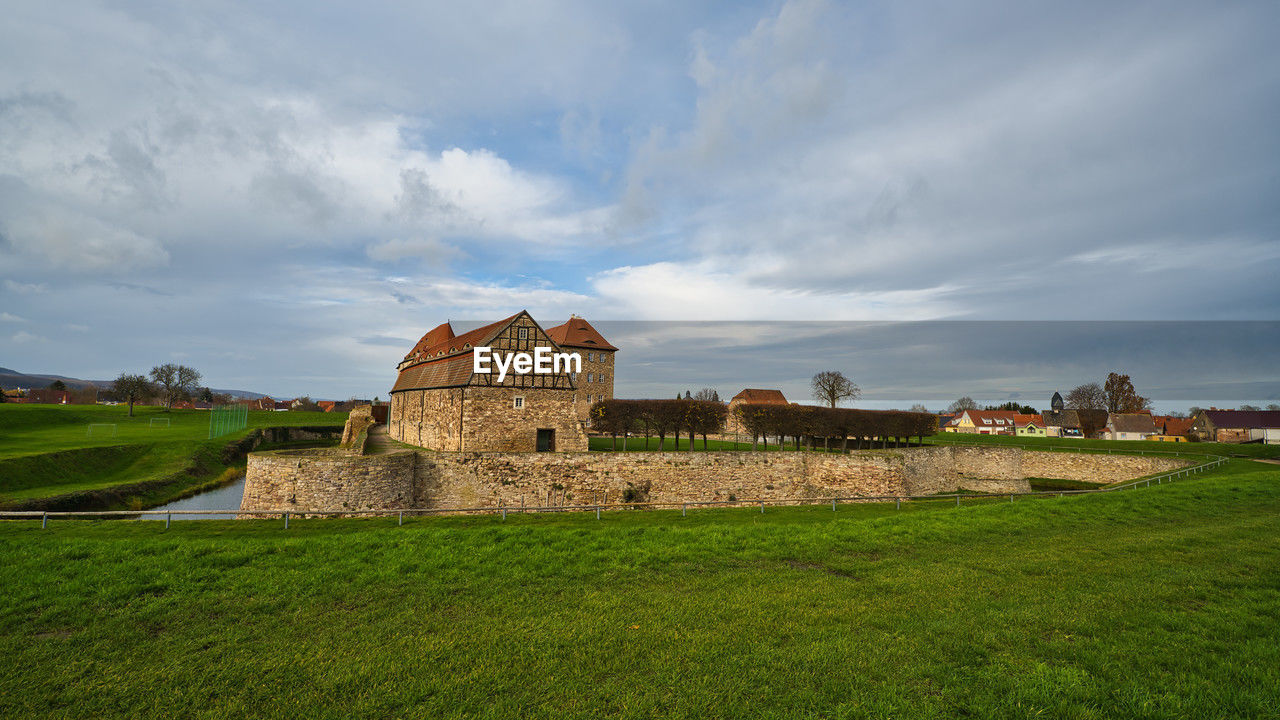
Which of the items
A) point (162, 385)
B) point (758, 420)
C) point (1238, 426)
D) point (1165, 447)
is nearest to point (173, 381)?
point (162, 385)

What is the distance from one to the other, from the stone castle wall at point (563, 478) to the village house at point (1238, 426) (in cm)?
7251

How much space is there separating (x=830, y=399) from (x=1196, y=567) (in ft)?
197

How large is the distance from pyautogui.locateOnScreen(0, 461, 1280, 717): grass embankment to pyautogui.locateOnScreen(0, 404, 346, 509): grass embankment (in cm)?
1817

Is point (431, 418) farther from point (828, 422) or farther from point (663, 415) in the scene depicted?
point (828, 422)

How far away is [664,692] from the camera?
210 inches

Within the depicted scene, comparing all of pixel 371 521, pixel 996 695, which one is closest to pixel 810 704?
pixel 996 695

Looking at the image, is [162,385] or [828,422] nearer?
[828,422]

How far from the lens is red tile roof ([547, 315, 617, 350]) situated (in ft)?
171

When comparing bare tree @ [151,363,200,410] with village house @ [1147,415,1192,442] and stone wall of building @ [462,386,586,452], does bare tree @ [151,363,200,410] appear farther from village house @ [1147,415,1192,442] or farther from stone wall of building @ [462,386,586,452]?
village house @ [1147,415,1192,442]

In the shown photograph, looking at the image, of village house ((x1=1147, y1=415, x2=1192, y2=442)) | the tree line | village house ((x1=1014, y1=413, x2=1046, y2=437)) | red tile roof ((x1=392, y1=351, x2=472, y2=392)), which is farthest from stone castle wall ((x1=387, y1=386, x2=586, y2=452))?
village house ((x1=1014, y1=413, x2=1046, y2=437))

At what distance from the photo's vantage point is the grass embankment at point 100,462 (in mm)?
24969

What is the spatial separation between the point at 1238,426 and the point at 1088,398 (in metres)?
16.4

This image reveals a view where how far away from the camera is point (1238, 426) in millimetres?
73438

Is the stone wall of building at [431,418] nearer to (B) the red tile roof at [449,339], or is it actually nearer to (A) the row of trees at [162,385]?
(B) the red tile roof at [449,339]
